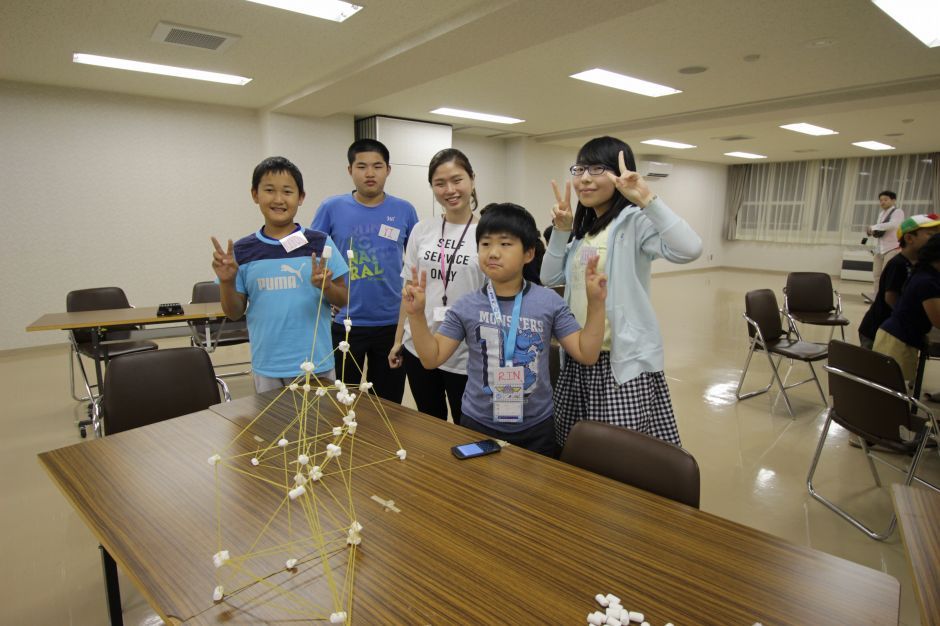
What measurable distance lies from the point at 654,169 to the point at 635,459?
1168 centimetres

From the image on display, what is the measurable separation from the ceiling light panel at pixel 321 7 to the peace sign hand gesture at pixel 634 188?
289 centimetres

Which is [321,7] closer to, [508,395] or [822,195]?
[508,395]

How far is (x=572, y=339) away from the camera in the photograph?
1657 mm

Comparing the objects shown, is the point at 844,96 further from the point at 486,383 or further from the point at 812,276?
the point at 486,383

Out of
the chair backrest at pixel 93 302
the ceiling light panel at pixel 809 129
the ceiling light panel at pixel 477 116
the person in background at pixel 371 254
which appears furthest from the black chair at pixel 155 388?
the ceiling light panel at pixel 809 129

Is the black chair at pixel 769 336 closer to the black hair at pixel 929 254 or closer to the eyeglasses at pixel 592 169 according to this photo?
the black hair at pixel 929 254

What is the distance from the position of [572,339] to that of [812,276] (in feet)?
15.9

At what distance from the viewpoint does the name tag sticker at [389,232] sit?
2.49 meters

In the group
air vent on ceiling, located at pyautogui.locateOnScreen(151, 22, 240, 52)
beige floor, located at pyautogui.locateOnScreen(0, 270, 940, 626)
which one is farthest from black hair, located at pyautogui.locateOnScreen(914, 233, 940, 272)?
air vent on ceiling, located at pyautogui.locateOnScreen(151, 22, 240, 52)

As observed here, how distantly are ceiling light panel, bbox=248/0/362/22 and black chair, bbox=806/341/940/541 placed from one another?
3833mm

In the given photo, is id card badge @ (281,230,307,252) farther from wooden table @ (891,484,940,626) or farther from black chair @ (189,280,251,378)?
black chair @ (189,280,251,378)

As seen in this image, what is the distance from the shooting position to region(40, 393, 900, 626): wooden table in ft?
2.88

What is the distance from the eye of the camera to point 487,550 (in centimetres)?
103

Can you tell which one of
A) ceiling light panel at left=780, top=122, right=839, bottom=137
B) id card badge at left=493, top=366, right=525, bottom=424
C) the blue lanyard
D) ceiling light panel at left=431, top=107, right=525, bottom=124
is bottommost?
id card badge at left=493, top=366, right=525, bottom=424
